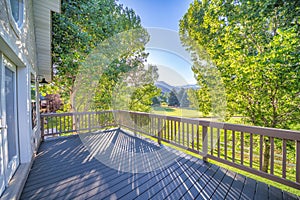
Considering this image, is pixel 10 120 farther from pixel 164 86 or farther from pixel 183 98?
pixel 183 98

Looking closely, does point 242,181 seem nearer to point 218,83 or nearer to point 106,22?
point 218,83

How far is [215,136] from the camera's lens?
168 inches

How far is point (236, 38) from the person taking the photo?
5.50 metres

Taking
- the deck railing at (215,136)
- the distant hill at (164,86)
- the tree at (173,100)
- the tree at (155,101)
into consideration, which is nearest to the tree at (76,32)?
the deck railing at (215,136)

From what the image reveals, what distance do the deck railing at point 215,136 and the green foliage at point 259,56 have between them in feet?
3.60

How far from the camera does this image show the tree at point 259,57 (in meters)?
4.40

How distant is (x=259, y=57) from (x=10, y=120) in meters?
6.20

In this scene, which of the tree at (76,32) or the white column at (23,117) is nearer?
the white column at (23,117)

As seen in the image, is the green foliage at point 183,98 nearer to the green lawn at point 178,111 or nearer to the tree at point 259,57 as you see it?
the green lawn at point 178,111

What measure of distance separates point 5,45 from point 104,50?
22.6ft

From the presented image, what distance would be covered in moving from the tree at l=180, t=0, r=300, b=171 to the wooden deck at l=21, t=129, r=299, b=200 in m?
3.64

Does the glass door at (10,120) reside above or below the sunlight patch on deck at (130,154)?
above

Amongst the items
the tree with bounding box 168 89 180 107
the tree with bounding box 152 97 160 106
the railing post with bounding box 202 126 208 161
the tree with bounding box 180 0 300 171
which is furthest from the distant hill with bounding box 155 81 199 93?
the railing post with bounding box 202 126 208 161

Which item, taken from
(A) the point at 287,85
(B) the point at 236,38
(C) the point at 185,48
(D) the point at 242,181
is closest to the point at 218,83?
(B) the point at 236,38
